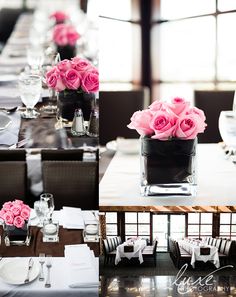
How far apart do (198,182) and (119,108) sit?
37 centimetres

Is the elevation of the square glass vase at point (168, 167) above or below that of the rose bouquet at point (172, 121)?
below

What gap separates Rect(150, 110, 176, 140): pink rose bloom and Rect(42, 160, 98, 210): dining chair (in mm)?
295

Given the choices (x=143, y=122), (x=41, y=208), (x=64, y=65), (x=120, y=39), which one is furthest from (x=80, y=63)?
(x=41, y=208)

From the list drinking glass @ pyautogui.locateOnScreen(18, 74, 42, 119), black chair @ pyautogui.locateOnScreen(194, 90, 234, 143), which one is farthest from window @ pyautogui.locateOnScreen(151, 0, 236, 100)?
drinking glass @ pyautogui.locateOnScreen(18, 74, 42, 119)

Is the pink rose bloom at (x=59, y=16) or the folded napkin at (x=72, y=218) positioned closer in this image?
the pink rose bloom at (x=59, y=16)

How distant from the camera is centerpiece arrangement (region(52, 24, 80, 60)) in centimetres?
226

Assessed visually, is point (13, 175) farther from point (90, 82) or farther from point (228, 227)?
point (228, 227)

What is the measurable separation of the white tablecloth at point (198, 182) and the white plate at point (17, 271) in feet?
1.23

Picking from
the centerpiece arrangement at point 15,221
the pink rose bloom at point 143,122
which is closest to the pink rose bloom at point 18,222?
the centerpiece arrangement at point 15,221

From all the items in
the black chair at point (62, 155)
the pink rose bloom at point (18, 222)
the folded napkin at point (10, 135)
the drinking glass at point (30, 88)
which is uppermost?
the drinking glass at point (30, 88)

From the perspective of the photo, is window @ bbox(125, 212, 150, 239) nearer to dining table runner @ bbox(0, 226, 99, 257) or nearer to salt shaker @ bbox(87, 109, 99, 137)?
dining table runner @ bbox(0, 226, 99, 257)

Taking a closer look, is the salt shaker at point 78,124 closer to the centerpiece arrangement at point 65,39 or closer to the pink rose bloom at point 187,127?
the centerpiece arrangement at point 65,39

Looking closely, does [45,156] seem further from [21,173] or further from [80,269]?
[80,269]

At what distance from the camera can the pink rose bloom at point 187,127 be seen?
84.8 inches
